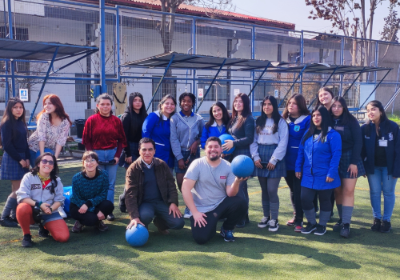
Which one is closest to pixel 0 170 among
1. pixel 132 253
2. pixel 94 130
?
pixel 94 130

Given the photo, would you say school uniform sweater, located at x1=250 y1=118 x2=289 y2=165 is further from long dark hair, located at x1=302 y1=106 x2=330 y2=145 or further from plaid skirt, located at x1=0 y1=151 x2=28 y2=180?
plaid skirt, located at x1=0 y1=151 x2=28 y2=180

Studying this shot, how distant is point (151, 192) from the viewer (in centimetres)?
505

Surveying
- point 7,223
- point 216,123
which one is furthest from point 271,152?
point 7,223

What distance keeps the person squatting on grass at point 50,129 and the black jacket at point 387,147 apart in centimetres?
412

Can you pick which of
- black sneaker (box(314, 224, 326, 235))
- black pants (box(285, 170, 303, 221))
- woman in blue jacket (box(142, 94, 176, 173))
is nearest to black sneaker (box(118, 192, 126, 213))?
woman in blue jacket (box(142, 94, 176, 173))

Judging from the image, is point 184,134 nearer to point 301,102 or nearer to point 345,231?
point 301,102

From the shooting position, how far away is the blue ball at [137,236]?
457 cm

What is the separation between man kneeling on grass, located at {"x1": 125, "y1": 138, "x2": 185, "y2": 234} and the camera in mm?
4906

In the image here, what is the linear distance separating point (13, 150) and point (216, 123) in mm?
2808

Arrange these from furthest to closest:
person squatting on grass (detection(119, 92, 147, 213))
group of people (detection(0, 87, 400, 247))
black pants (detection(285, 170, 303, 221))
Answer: person squatting on grass (detection(119, 92, 147, 213)) → black pants (detection(285, 170, 303, 221)) → group of people (detection(0, 87, 400, 247))

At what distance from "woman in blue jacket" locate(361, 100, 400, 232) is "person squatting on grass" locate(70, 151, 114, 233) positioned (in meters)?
3.44

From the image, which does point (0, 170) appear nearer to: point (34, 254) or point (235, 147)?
point (34, 254)

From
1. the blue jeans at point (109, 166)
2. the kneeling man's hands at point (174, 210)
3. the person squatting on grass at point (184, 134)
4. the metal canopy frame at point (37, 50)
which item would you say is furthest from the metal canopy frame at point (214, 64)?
the kneeling man's hands at point (174, 210)

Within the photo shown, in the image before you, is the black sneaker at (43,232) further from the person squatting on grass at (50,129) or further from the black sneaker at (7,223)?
the person squatting on grass at (50,129)
